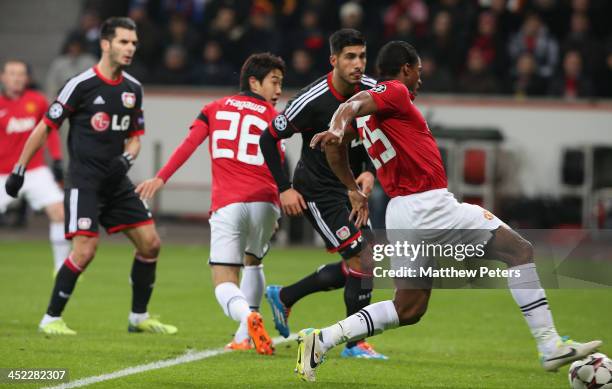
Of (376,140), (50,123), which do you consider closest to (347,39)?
(376,140)

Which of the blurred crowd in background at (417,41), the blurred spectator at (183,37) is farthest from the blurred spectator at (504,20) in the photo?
the blurred spectator at (183,37)

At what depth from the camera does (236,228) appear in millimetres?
8719

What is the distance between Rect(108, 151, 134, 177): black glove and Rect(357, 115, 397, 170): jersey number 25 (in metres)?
2.85

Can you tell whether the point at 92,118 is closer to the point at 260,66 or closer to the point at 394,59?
the point at 260,66

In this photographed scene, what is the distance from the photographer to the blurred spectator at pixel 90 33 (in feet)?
72.4

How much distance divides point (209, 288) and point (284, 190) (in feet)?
19.1

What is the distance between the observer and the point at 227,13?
2175 cm

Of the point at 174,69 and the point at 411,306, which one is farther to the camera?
the point at 174,69

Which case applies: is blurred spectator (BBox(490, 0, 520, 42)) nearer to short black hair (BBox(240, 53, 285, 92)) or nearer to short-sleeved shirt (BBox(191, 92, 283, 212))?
short black hair (BBox(240, 53, 285, 92))

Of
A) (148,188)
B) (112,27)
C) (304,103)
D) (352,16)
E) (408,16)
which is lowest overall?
(148,188)

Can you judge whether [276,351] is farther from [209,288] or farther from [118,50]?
[209,288]

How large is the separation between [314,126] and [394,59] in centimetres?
124

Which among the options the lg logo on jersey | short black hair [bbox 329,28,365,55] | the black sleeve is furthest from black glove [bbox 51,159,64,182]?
short black hair [bbox 329,28,365,55]

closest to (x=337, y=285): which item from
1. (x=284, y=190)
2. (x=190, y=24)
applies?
(x=284, y=190)
